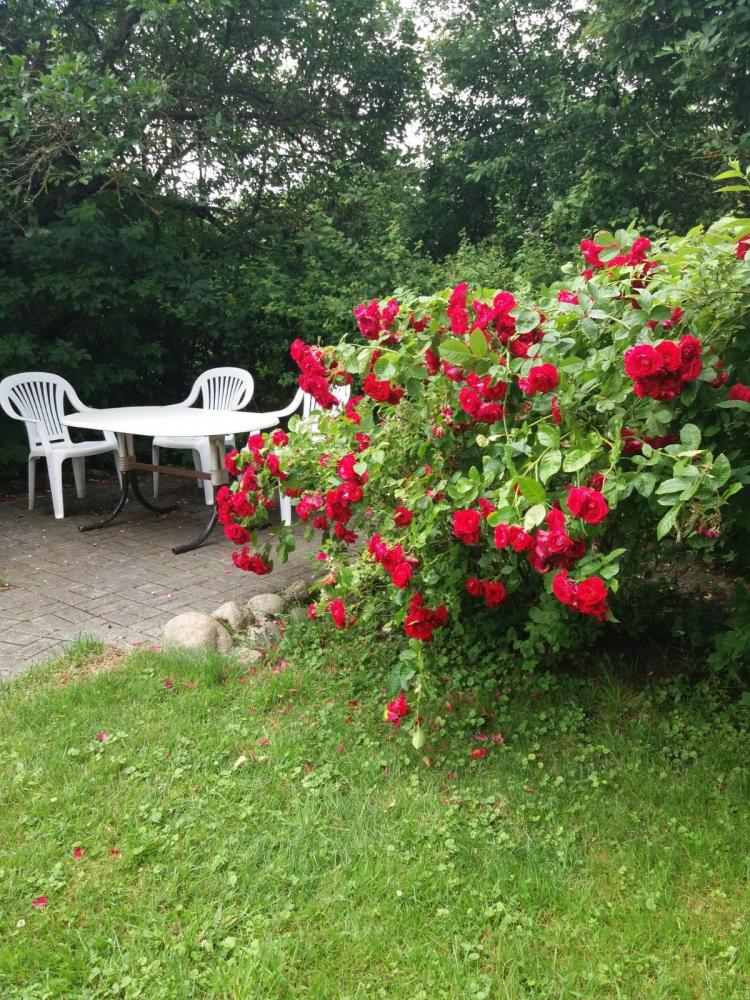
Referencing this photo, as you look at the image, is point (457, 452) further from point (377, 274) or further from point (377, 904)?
point (377, 274)

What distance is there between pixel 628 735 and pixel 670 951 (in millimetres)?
894

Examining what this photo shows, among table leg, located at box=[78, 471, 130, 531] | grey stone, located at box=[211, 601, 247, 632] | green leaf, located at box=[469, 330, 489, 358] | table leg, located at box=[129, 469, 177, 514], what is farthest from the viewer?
table leg, located at box=[129, 469, 177, 514]

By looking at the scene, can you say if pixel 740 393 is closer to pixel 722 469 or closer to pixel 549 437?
pixel 722 469

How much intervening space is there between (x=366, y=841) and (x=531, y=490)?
107 centimetres

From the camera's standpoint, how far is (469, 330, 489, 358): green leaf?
→ 82.8 inches

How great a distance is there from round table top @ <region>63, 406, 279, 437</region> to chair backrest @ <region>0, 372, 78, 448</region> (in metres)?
0.31

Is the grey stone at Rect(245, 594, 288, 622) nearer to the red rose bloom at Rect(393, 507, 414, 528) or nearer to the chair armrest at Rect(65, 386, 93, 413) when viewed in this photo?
the red rose bloom at Rect(393, 507, 414, 528)

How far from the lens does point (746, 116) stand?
5500mm

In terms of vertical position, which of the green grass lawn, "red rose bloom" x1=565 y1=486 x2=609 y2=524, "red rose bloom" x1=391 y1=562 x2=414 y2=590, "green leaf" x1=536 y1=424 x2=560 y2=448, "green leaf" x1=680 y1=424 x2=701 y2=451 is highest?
"green leaf" x1=680 y1=424 x2=701 y2=451

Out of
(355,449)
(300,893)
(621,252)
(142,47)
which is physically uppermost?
(142,47)

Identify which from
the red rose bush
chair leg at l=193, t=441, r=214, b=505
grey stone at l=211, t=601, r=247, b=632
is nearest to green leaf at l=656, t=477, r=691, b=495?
the red rose bush

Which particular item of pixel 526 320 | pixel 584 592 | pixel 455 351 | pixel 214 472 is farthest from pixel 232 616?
pixel 584 592

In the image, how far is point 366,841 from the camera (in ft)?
7.04

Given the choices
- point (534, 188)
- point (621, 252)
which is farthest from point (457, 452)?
point (534, 188)
